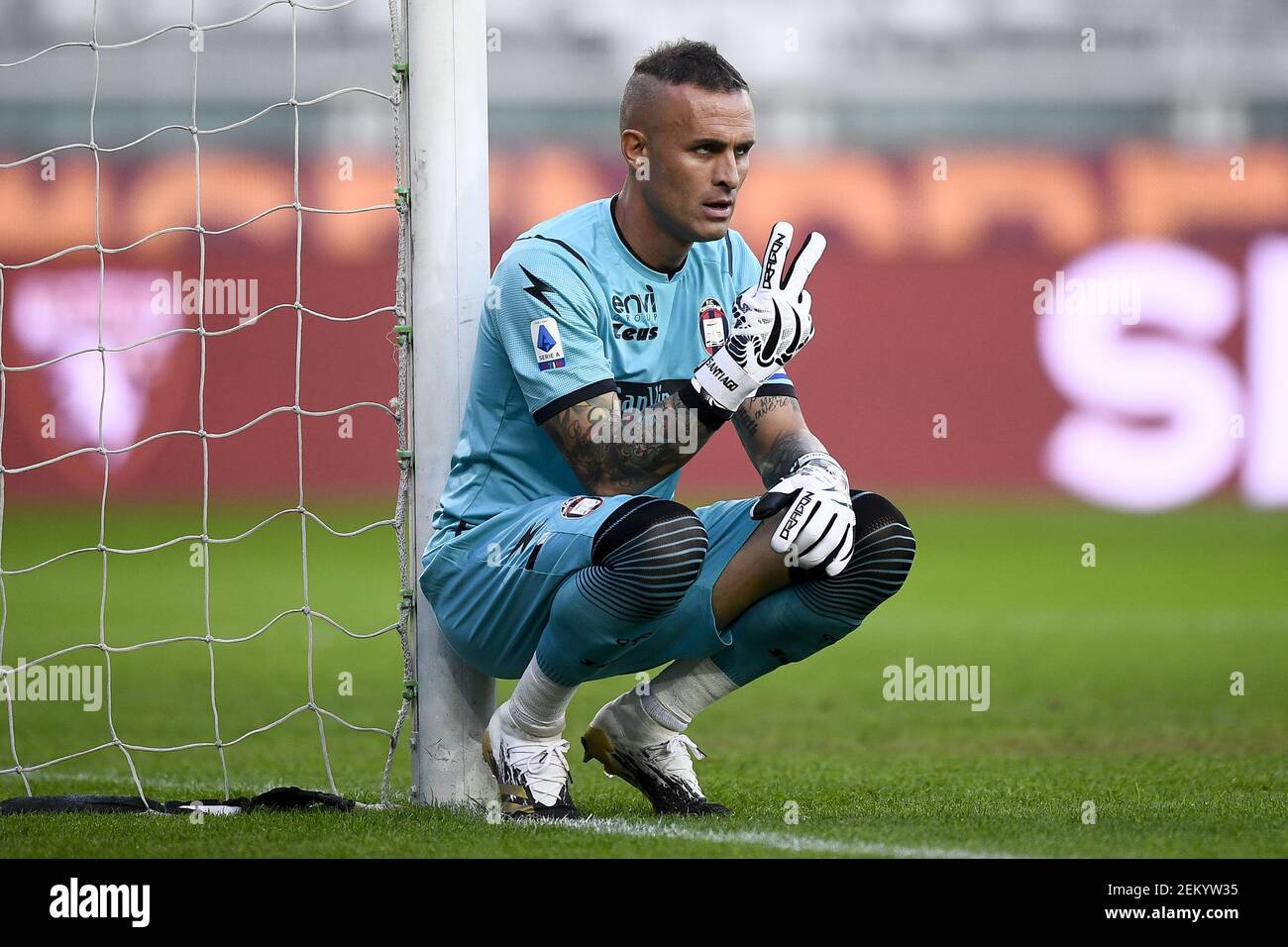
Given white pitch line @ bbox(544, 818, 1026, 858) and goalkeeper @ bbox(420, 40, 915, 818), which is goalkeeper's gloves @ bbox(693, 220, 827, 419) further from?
A: white pitch line @ bbox(544, 818, 1026, 858)

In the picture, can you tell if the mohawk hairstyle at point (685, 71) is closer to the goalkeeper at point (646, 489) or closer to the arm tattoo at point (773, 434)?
the goalkeeper at point (646, 489)

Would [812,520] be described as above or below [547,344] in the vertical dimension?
below

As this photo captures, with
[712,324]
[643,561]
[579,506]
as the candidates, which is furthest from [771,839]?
[712,324]

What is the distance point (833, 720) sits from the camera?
5.27 m

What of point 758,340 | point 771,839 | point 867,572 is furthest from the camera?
point 867,572

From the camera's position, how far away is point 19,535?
12.3 metres

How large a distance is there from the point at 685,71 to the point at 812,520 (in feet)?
3.24

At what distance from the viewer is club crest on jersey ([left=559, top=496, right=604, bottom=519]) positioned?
3.03 metres

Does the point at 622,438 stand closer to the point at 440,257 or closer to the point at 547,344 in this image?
the point at 547,344

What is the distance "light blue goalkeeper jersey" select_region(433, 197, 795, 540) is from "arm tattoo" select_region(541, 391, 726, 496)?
0.04m

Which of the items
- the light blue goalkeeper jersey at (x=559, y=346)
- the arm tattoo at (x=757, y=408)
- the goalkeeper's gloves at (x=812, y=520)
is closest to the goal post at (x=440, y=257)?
the light blue goalkeeper jersey at (x=559, y=346)

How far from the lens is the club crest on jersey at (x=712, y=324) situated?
10.9ft
